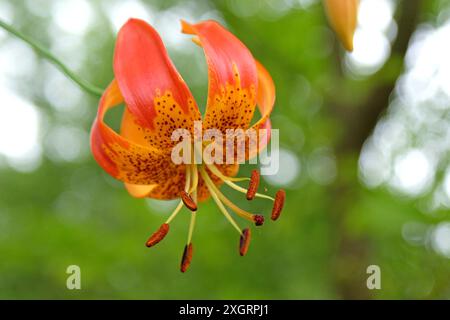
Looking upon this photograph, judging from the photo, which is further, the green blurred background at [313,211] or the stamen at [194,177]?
the green blurred background at [313,211]

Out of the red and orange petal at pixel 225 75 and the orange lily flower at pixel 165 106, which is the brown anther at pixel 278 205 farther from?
the red and orange petal at pixel 225 75

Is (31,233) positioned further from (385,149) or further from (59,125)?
(59,125)

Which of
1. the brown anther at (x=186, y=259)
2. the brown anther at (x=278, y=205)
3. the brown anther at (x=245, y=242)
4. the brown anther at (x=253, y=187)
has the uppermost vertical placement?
the brown anther at (x=253, y=187)

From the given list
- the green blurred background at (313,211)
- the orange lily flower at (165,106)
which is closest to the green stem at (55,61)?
the orange lily flower at (165,106)

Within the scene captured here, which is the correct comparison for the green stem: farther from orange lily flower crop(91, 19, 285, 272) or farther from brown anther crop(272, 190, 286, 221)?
brown anther crop(272, 190, 286, 221)

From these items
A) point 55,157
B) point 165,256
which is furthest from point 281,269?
point 55,157

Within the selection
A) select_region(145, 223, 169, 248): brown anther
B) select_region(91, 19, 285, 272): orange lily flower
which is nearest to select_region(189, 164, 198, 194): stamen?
select_region(91, 19, 285, 272): orange lily flower

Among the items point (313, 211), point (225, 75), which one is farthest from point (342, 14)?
point (313, 211)

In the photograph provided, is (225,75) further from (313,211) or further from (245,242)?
(313,211)
